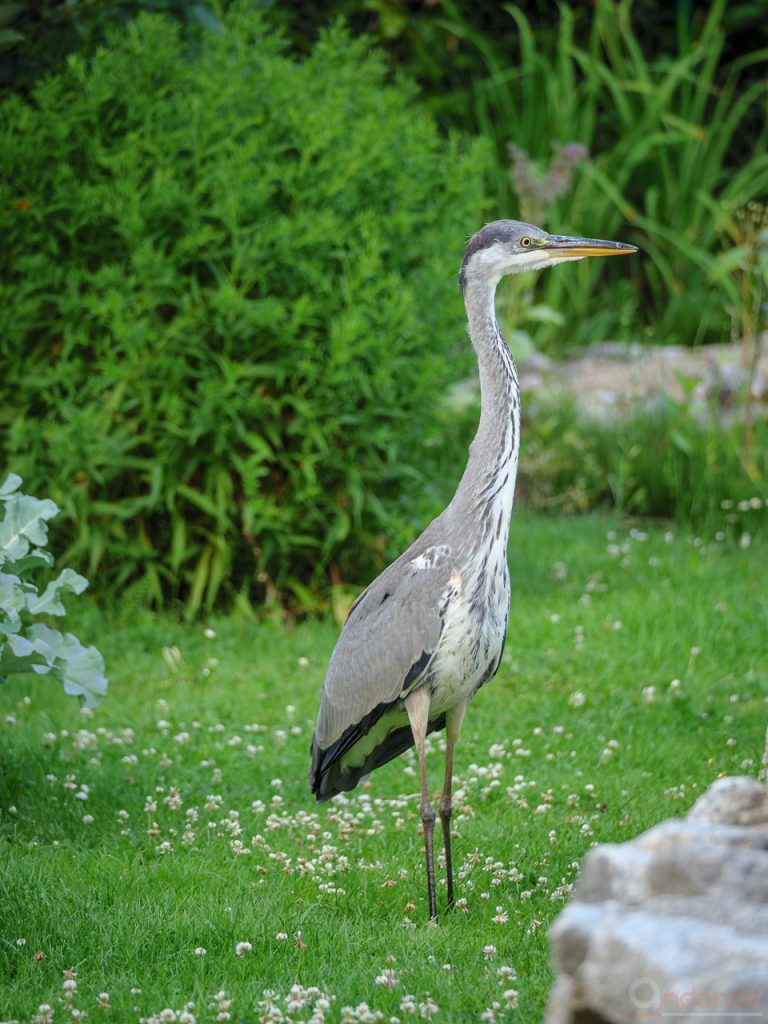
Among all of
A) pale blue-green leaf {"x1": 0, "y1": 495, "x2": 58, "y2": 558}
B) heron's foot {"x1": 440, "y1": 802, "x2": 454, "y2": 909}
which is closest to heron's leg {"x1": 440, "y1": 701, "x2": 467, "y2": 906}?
heron's foot {"x1": 440, "y1": 802, "x2": 454, "y2": 909}

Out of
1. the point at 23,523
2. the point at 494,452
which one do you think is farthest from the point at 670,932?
the point at 23,523

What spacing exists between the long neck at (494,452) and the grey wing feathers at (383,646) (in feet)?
0.57

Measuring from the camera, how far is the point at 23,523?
4.34 metres

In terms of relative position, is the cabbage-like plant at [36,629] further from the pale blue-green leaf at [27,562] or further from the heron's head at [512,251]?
the heron's head at [512,251]

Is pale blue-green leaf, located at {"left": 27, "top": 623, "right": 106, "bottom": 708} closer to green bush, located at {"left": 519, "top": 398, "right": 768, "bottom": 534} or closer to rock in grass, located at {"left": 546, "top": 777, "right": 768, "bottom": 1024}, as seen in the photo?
rock in grass, located at {"left": 546, "top": 777, "right": 768, "bottom": 1024}

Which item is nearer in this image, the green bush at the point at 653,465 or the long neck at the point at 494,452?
the long neck at the point at 494,452

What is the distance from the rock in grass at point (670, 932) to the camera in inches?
76.7

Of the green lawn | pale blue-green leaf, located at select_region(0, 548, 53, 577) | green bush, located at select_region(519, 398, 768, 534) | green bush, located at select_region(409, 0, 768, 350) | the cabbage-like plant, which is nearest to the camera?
the green lawn

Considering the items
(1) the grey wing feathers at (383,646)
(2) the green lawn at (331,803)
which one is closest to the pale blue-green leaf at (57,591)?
(2) the green lawn at (331,803)

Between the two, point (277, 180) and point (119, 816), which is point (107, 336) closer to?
point (277, 180)

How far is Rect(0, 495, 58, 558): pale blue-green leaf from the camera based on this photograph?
14.1 ft

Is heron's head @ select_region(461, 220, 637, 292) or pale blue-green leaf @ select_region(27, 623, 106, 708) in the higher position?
heron's head @ select_region(461, 220, 637, 292)

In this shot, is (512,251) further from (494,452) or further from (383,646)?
(383,646)

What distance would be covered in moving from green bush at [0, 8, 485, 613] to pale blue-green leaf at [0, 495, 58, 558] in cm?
198
